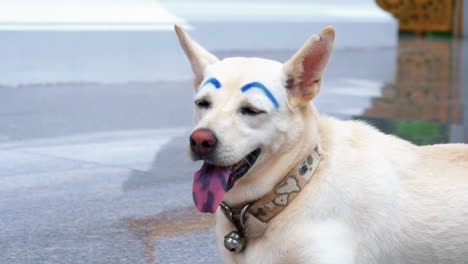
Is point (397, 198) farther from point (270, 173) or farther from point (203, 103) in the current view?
point (203, 103)

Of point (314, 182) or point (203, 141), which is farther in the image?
point (314, 182)

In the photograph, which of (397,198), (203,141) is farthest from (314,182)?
(203,141)

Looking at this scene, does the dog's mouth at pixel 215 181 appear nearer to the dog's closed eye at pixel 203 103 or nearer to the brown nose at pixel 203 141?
the brown nose at pixel 203 141

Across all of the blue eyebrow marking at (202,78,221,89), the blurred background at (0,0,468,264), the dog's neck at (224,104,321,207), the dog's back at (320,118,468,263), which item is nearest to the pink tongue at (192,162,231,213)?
the dog's neck at (224,104,321,207)

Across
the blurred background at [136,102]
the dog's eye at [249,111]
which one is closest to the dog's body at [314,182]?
the dog's eye at [249,111]

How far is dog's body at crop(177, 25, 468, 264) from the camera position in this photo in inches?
101

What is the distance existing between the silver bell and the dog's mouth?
0.54 feet

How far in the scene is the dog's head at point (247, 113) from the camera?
2512 mm

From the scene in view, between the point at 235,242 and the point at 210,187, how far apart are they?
231 millimetres

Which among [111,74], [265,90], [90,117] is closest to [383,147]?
[265,90]

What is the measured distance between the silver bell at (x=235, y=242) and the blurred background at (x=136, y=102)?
2.14ft

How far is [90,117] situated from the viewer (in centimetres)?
650

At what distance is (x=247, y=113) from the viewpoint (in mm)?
2611

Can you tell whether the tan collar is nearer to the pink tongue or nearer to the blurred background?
the pink tongue
